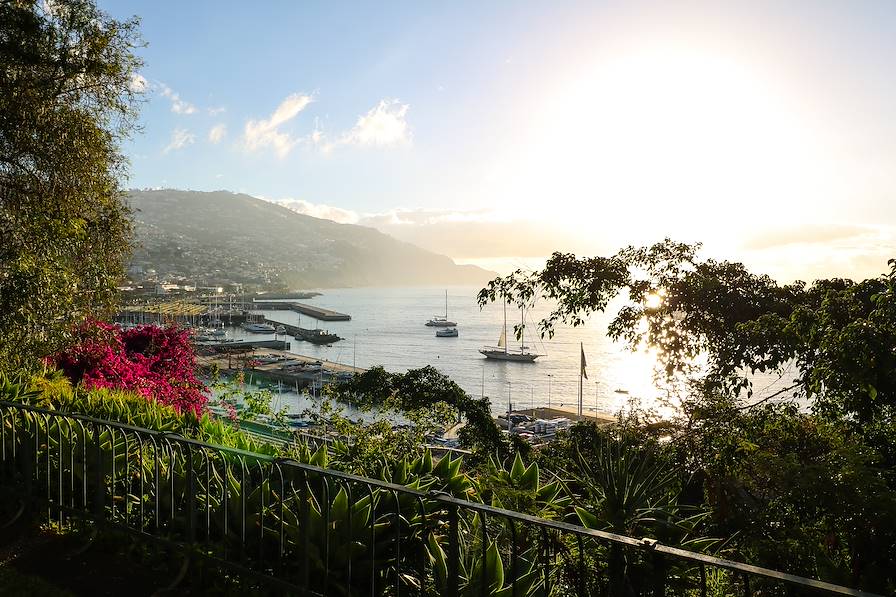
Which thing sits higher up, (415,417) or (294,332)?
(415,417)

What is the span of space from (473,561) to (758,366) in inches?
295

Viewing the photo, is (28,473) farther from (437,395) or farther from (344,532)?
(437,395)

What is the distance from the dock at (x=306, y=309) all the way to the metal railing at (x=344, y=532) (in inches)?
5331

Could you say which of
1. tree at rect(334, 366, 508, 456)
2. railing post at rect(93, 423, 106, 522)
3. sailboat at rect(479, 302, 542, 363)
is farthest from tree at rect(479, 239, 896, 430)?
sailboat at rect(479, 302, 542, 363)

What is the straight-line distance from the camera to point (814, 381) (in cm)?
618

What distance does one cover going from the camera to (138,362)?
44.3 feet

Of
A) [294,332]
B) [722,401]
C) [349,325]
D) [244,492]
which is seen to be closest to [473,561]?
[244,492]

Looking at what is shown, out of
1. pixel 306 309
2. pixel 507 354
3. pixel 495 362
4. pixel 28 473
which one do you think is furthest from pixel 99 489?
pixel 306 309

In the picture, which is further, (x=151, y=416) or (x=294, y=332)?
(x=294, y=332)

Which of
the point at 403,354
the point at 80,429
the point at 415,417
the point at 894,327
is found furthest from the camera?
the point at 403,354

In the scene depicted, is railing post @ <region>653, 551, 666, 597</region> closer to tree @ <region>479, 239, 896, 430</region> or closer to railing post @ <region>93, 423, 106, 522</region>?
railing post @ <region>93, 423, 106, 522</region>

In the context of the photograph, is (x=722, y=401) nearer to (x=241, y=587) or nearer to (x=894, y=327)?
(x=894, y=327)

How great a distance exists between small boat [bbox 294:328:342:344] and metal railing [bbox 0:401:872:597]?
104m

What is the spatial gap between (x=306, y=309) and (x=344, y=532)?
15206 centimetres
